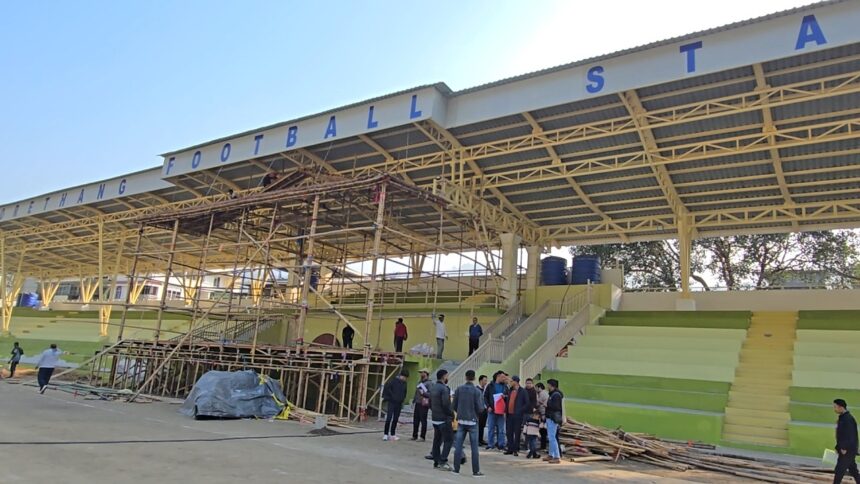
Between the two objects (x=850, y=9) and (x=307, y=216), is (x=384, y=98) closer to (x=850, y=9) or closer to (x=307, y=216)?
(x=307, y=216)

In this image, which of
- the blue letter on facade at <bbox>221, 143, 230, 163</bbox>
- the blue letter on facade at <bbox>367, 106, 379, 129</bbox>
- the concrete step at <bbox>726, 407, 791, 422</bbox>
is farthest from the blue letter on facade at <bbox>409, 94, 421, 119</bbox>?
the concrete step at <bbox>726, 407, 791, 422</bbox>

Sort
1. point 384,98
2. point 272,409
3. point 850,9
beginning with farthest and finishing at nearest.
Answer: point 384,98 < point 272,409 < point 850,9

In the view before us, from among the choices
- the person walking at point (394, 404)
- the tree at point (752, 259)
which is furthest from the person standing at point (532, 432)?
the tree at point (752, 259)

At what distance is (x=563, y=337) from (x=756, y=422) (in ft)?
19.4

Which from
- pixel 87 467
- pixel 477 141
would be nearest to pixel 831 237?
pixel 477 141

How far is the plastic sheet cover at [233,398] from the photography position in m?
12.9

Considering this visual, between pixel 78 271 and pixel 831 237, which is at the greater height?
pixel 831 237

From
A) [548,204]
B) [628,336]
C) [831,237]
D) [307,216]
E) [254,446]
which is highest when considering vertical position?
[831,237]

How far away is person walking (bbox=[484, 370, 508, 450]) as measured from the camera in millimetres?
10992

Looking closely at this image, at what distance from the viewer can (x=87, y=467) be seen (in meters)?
6.50

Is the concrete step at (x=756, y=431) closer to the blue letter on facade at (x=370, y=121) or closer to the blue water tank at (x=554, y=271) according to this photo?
the blue water tank at (x=554, y=271)

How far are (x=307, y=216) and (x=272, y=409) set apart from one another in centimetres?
807

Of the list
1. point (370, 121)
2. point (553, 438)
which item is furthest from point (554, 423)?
point (370, 121)

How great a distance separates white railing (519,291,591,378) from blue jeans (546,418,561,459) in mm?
4821
